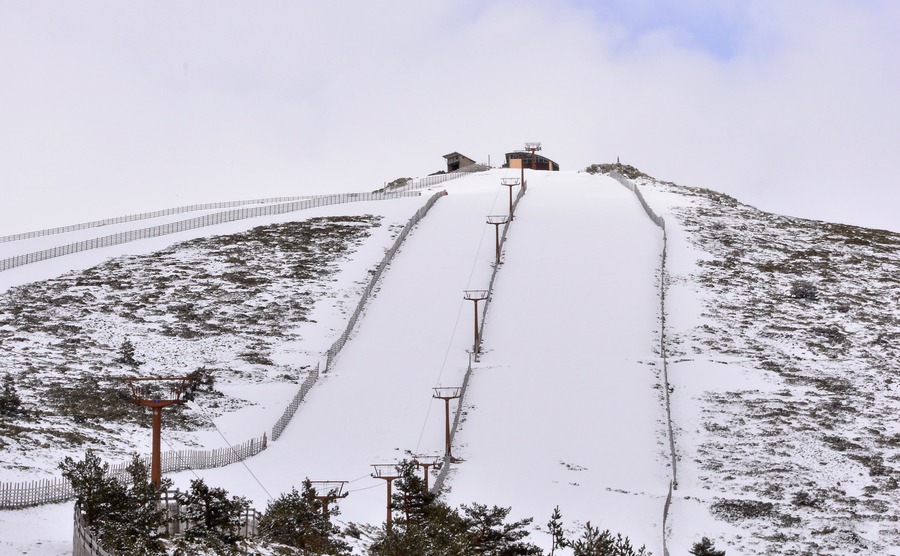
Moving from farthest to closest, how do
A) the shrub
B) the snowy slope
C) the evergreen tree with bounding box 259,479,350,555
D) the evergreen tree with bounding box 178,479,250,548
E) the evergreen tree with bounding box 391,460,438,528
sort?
the shrub < the snowy slope < the evergreen tree with bounding box 391,460,438,528 < the evergreen tree with bounding box 259,479,350,555 < the evergreen tree with bounding box 178,479,250,548

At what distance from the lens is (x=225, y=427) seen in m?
41.3

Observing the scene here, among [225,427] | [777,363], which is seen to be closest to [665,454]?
[777,363]

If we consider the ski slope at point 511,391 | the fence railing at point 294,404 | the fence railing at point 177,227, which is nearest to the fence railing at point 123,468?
the ski slope at point 511,391

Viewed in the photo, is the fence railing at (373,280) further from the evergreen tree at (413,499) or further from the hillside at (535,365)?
the evergreen tree at (413,499)

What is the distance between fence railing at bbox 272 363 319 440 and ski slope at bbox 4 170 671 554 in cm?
39

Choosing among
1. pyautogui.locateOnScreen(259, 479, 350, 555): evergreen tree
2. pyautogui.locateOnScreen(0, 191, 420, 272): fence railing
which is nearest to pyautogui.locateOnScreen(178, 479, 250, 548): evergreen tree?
pyautogui.locateOnScreen(259, 479, 350, 555): evergreen tree

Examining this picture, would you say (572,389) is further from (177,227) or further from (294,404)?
(177,227)

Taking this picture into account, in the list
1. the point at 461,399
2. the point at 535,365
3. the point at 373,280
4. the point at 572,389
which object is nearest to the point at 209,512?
the point at 461,399

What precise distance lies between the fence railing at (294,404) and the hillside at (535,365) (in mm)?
541

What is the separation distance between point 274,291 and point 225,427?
69.1 feet

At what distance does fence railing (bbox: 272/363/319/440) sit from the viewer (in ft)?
135

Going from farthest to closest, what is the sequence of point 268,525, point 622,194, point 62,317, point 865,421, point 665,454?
point 622,194 < point 62,317 < point 865,421 < point 665,454 < point 268,525

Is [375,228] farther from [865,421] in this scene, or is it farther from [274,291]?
[865,421]

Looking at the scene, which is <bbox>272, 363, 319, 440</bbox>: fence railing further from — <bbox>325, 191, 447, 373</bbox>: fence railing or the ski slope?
<bbox>325, 191, 447, 373</bbox>: fence railing
